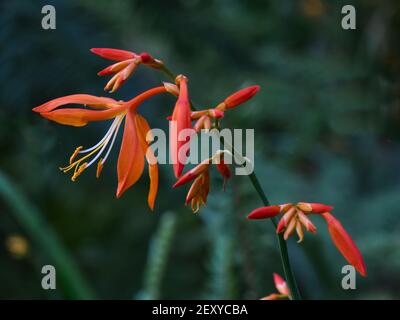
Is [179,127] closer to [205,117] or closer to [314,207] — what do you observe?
[205,117]

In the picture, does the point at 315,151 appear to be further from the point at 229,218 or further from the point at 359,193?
the point at 229,218

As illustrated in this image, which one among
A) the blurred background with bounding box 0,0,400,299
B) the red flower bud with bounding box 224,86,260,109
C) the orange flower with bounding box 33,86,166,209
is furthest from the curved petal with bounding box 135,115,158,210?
the blurred background with bounding box 0,0,400,299

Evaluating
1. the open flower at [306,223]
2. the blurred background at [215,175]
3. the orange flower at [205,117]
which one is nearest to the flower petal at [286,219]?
the open flower at [306,223]

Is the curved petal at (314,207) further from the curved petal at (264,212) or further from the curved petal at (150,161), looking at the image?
the curved petal at (150,161)

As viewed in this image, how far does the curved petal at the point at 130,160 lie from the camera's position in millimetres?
666

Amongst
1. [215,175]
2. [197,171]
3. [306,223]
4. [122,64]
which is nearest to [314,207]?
[306,223]

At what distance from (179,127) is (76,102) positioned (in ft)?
0.47

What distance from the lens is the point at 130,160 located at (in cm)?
67

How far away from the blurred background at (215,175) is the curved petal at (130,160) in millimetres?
486

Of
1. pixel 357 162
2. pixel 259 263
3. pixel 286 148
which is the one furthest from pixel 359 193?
pixel 259 263

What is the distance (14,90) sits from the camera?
1.68 meters

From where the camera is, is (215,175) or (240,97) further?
(215,175)

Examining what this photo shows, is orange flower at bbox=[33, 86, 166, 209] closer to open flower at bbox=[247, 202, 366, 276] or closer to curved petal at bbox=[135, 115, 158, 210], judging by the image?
curved petal at bbox=[135, 115, 158, 210]
